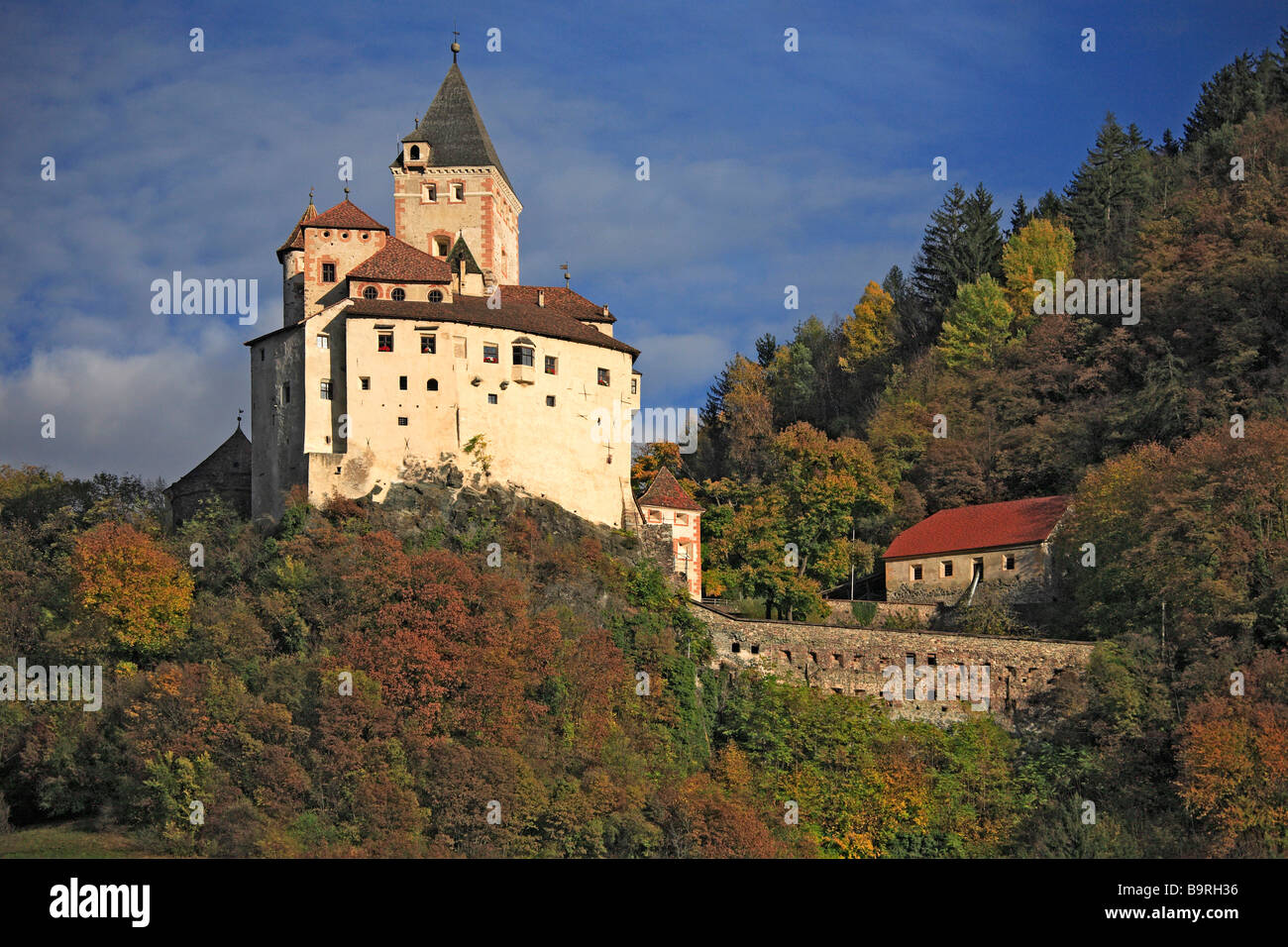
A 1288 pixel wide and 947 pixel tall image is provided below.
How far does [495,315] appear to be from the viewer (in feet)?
204

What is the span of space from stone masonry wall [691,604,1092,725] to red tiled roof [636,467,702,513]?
30.8 feet

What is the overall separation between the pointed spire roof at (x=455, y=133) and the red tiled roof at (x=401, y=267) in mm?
7321

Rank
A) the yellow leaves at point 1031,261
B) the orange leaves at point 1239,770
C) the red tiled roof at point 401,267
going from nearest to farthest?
the orange leaves at point 1239,770, the red tiled roof at point 401,267, the yellow leaves at point 1031,261

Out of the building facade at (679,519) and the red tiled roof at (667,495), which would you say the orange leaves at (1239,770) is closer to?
the building facade at (679,519)

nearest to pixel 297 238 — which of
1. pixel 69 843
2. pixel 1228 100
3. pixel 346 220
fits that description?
pixel 346 220

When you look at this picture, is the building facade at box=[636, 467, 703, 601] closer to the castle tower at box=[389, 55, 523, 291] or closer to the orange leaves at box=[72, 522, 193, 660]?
the castle tower at box=[389, 55, 523, 291]

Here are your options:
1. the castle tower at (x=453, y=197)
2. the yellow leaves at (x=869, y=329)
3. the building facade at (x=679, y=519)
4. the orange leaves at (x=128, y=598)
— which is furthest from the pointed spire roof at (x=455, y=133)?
the yellow leaves at (x=869, y=329)

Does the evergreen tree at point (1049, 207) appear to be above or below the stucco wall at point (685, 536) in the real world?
above

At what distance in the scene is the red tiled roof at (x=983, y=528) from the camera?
63.0m

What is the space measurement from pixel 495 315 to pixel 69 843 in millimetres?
26425

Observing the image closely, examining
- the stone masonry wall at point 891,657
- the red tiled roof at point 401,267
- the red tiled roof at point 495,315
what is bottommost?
the stone masonry wall at point 891,657

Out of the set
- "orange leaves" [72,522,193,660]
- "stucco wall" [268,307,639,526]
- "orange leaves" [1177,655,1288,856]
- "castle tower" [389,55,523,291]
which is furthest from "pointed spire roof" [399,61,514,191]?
"orange leaves" [1177,655,1288,856]

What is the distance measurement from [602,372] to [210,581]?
730 inches
